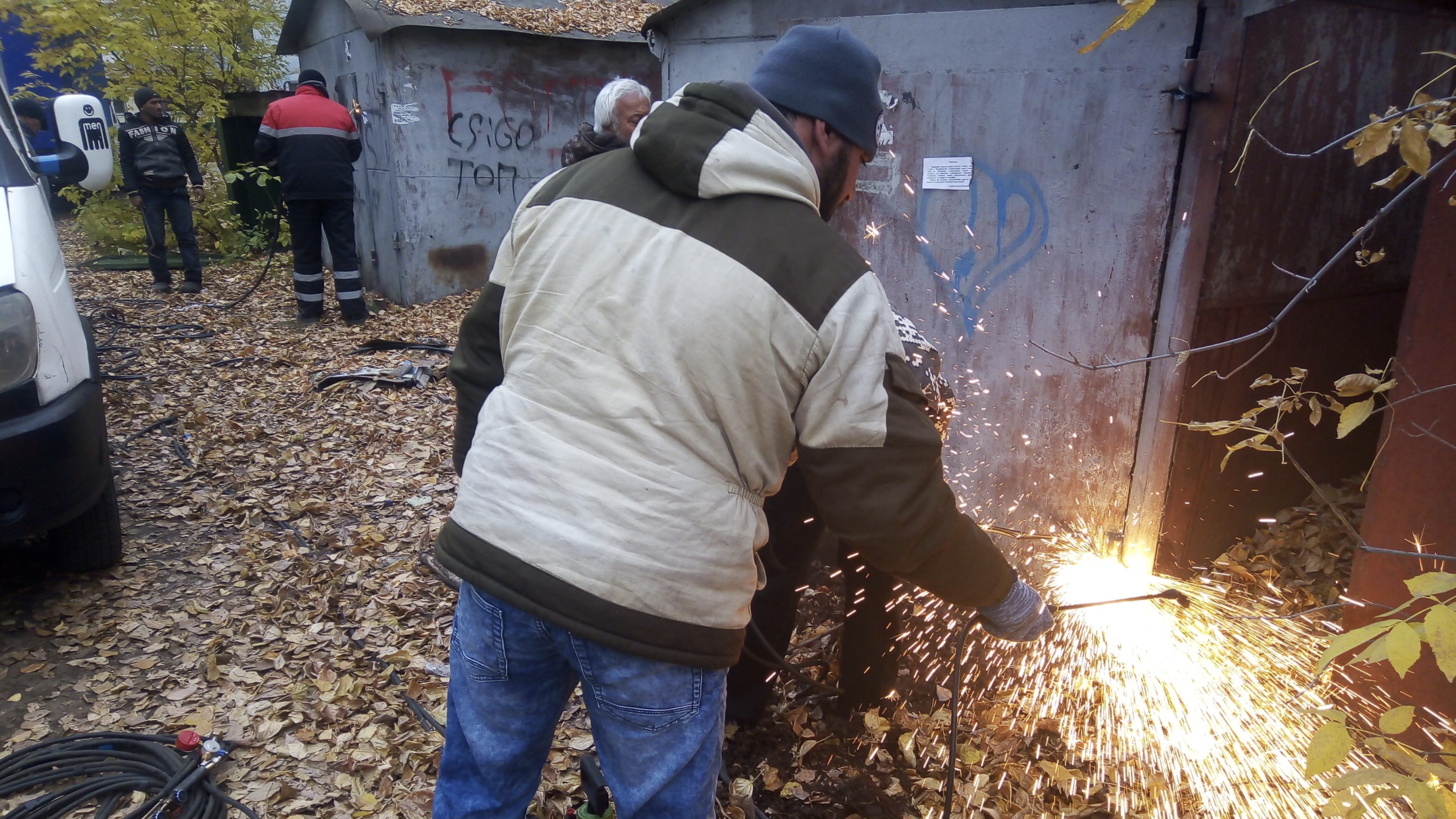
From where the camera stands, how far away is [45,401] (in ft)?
11.5

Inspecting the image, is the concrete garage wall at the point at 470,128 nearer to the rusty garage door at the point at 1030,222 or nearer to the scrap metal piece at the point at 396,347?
the scrap metal piece at the point at 396,347

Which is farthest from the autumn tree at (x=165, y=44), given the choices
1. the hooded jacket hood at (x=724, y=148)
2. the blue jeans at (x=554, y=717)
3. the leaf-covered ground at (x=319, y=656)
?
the blue jeans at (x=554, y=717)

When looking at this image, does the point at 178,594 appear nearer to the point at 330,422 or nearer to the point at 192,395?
the point at 330,422

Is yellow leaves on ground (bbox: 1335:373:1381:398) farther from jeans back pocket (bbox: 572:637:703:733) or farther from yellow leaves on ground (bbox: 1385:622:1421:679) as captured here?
jeans back pocket (bbox: 572:637:703:733)

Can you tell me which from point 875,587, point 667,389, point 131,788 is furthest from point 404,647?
point 667,389

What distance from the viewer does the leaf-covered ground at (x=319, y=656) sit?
303 cm

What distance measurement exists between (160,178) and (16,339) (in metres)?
8.09

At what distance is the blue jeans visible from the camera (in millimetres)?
1718

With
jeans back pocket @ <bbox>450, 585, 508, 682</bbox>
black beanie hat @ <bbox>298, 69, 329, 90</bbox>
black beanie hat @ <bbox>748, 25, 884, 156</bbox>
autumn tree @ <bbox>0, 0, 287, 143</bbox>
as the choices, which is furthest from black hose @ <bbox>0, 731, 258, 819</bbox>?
autumn tree @ <bbox>0, 0, 287, 143</bbox>

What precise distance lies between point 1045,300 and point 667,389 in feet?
11.1

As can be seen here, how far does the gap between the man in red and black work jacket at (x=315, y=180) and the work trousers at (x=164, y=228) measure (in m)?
2.38

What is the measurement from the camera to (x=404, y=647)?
3799mm

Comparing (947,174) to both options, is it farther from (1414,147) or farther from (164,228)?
(164,228)

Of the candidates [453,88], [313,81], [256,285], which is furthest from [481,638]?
[256,285]
